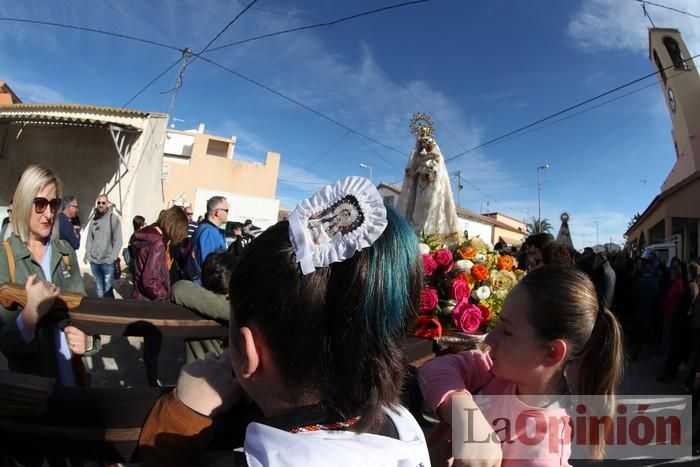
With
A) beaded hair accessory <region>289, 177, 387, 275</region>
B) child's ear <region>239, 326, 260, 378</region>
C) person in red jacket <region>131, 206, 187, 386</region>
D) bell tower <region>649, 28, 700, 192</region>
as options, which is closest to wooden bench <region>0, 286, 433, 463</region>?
child's ear <region>239, 326, 260, 378</region>

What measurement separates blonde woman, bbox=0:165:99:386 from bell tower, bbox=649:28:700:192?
78.3ft

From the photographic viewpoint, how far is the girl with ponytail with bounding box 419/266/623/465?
1.35 meters

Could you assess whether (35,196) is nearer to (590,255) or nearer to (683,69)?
(590,255)

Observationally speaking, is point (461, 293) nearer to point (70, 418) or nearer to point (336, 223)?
point (336, 223)

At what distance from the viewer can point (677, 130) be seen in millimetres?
21344

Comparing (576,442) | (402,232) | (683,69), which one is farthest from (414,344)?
(683,69)

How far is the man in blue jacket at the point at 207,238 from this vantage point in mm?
4359

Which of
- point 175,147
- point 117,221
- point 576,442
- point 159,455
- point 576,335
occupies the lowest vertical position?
point 576,442

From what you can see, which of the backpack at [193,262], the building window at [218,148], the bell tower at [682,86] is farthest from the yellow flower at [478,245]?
the building window at [218,148]

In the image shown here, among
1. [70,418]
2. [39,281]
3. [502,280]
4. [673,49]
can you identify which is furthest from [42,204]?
[673,49]

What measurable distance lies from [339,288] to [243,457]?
0.33 meters

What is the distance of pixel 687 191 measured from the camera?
46.9 ft

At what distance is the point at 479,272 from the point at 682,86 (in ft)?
80.3

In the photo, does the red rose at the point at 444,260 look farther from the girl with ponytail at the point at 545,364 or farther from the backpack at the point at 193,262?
the backpack at the point at 193,262
